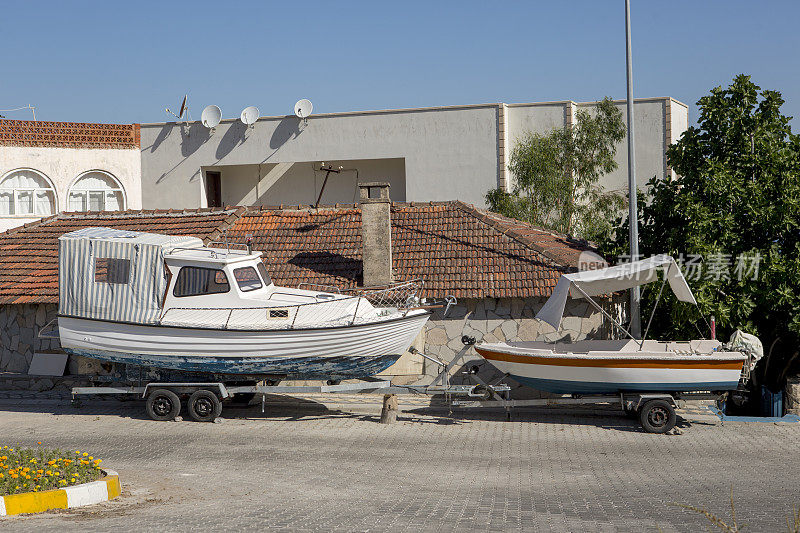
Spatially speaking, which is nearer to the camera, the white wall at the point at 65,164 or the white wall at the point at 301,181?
the white wall at the point at 65,164

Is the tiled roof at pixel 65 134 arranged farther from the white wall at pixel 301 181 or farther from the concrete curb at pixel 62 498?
the concrete curb at pixel 62 498

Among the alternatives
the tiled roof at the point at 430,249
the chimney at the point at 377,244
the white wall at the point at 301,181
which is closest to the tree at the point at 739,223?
the tiled roof at the point at 430,249

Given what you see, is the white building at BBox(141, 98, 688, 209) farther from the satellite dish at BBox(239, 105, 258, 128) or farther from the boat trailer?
the boat trailer

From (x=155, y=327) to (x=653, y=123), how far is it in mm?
27254

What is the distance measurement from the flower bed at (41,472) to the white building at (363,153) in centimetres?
2720

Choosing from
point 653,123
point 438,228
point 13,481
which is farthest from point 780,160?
point 653,123

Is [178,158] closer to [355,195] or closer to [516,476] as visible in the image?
[355,195]

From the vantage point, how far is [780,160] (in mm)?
17734

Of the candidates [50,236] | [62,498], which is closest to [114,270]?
[50,236]

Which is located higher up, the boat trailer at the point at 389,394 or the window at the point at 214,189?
the window at the point at 214,189

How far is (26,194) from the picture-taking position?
3625cm

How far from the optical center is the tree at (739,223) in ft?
56.8

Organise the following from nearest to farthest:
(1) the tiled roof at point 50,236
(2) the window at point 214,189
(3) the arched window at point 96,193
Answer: (1) the tiled roof at point 50,236
(3) the arched window at point 96,193
(2) the window at point 214,189

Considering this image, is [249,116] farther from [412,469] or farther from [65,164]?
[412,469]
